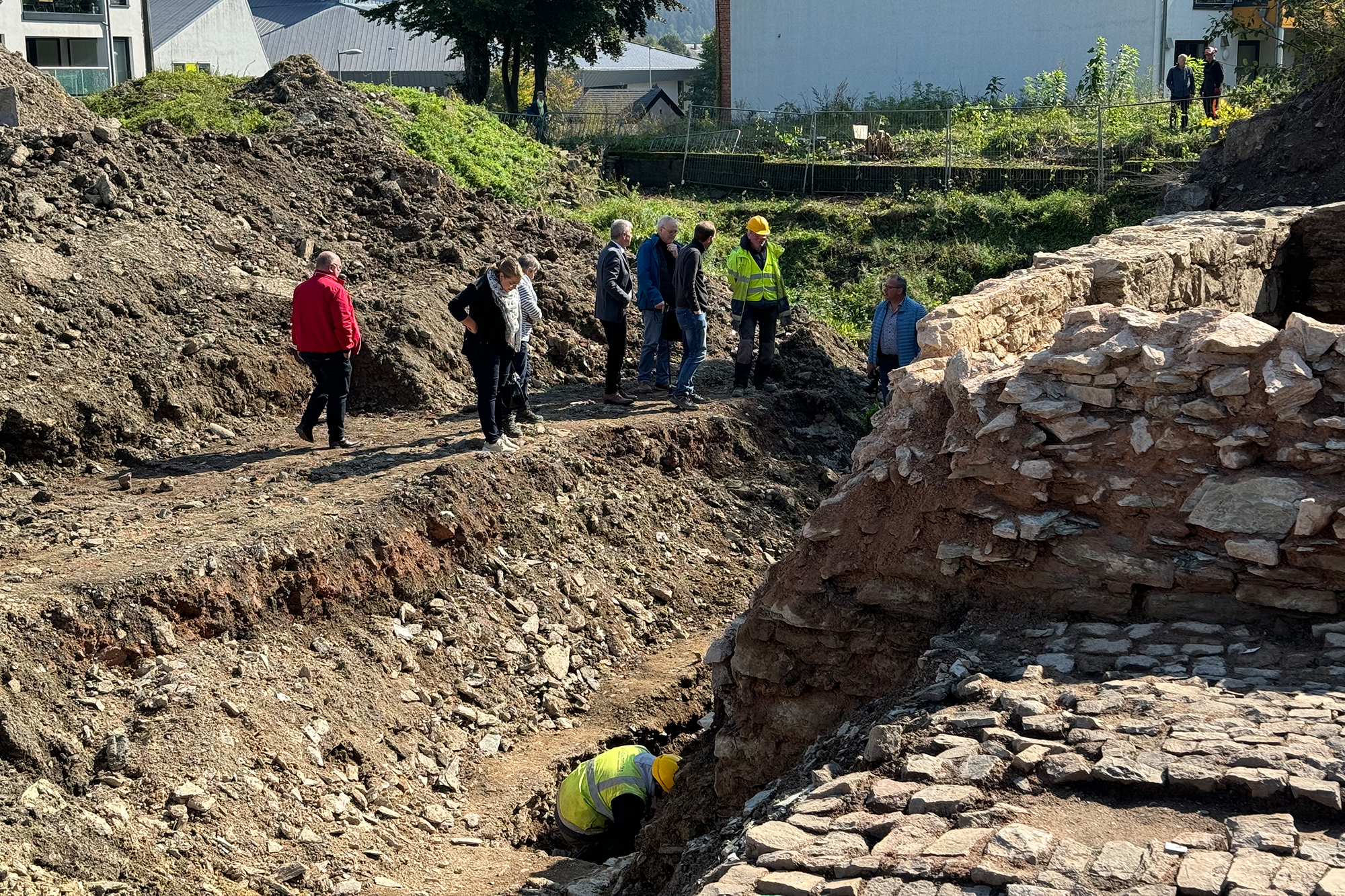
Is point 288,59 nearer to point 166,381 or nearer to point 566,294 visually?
point 566,294

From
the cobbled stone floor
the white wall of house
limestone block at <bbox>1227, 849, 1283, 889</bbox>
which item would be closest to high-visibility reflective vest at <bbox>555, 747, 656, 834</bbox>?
the cobbled stone floor

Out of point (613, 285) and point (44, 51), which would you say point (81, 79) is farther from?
point (613, 285)

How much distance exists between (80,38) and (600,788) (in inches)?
1385

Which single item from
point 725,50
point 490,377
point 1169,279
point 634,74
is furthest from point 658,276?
point 634,74

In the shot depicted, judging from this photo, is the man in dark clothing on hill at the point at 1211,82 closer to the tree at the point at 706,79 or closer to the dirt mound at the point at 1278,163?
the dirt mound at the point at 1278,163

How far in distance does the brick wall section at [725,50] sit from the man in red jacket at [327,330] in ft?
92.5

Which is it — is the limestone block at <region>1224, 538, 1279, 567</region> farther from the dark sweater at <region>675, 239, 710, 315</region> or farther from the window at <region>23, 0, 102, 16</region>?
the window at <region>23, 0, 102, 16</region>

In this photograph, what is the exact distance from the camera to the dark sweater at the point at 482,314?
9250 mm

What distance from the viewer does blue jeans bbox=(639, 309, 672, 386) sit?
11547 millimetres

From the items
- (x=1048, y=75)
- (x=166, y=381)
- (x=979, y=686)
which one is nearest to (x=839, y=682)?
(x=979, y=686)

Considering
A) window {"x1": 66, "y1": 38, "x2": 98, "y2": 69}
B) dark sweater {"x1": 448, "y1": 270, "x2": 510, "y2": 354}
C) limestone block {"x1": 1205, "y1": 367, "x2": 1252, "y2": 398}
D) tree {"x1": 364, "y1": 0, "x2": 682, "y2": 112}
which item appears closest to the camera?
limestone block {"x1": 1205, "y1": 367, "x2": 1252, "y2": 398}

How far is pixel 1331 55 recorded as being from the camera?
16406mm

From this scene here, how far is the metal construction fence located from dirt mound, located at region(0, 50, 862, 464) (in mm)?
6853

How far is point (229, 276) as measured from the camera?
11.8 meters
